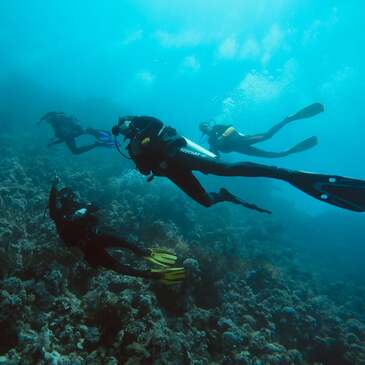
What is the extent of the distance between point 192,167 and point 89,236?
177 cm

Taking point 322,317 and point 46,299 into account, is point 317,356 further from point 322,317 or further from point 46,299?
point 46,299

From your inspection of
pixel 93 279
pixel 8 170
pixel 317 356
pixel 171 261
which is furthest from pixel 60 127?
pixel 317 356

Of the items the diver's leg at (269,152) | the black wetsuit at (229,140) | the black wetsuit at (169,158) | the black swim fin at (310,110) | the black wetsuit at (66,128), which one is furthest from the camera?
the black swim fin at (310,110)

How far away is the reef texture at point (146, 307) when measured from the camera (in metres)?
4.69

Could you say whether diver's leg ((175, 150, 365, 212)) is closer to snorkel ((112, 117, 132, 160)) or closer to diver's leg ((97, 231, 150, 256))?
snorkel ((112, 117, 132, 160))

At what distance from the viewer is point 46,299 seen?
205 inches

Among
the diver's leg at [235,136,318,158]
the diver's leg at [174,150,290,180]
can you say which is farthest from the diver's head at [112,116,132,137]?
the diver's leg at [235,136,318,158]

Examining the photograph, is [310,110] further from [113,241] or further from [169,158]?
[113,241]

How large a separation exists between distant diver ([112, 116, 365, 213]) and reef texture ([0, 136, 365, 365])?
2445mm

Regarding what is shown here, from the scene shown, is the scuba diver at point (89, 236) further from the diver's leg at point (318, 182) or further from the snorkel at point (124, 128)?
the diver's leg at point (318, 182)

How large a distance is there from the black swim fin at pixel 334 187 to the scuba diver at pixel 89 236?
6.85 feet

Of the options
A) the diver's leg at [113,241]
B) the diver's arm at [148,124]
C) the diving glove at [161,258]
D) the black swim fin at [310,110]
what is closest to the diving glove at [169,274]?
the diving glove at [161,258]

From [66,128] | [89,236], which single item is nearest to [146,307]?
[89,236]

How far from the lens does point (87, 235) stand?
4.29 m
